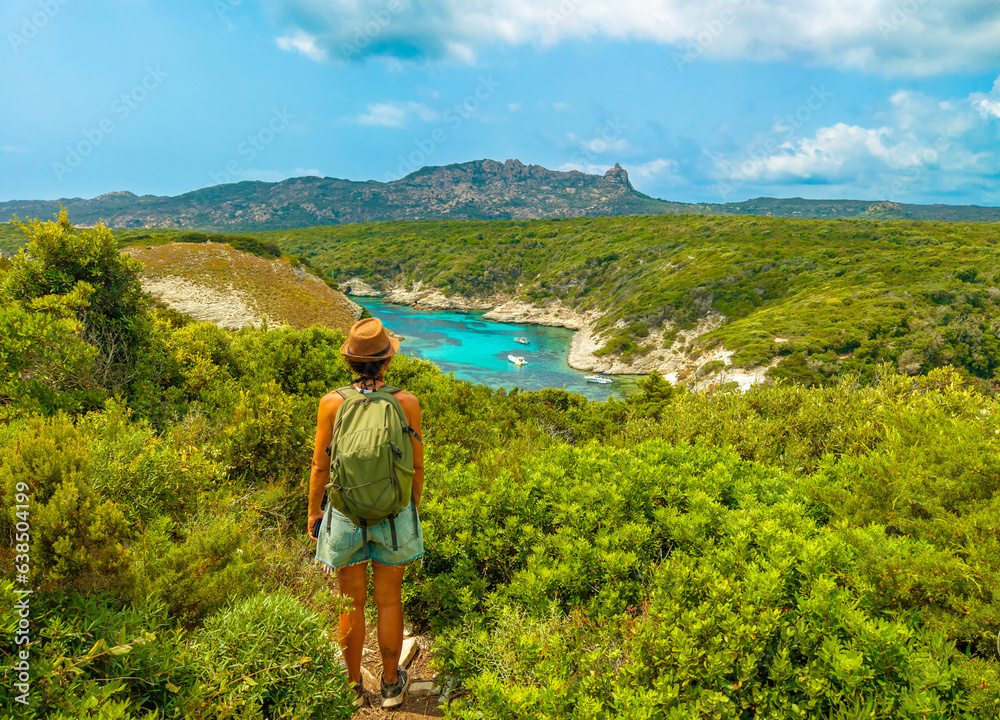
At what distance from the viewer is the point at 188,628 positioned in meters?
2.51

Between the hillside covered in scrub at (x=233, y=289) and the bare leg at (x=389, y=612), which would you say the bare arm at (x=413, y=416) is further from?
the hillside covered in scrub at (x=233, y=289)

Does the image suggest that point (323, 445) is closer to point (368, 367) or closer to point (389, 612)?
point (368, 367)

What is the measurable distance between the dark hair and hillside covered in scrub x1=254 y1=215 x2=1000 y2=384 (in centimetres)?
2137

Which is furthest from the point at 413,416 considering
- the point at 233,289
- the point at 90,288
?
the point at 233,289

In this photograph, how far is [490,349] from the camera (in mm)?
59281

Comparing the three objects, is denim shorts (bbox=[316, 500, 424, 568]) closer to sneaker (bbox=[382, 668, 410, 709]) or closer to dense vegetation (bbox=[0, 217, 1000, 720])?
Result: dense vegetation (bbox=[0, 217, 1000, 720])

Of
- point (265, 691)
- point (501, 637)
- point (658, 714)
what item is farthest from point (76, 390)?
point (658, 714)

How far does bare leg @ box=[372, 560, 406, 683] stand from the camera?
3.03m

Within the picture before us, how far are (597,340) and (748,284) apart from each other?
19.2 meters

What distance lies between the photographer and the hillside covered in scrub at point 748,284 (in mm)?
37156

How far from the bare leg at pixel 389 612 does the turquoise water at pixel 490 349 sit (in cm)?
2748

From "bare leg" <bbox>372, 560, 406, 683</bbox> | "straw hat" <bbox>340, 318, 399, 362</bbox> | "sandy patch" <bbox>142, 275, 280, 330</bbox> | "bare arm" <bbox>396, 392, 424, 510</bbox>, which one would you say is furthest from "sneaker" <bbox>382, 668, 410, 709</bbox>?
"sandy patch" <bbox>142, 275, 280, 330</bbox>

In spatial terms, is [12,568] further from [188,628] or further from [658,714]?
[658,714]

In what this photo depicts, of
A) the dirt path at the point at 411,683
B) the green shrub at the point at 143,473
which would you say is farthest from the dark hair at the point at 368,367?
the dirt path at the point at 411,683
